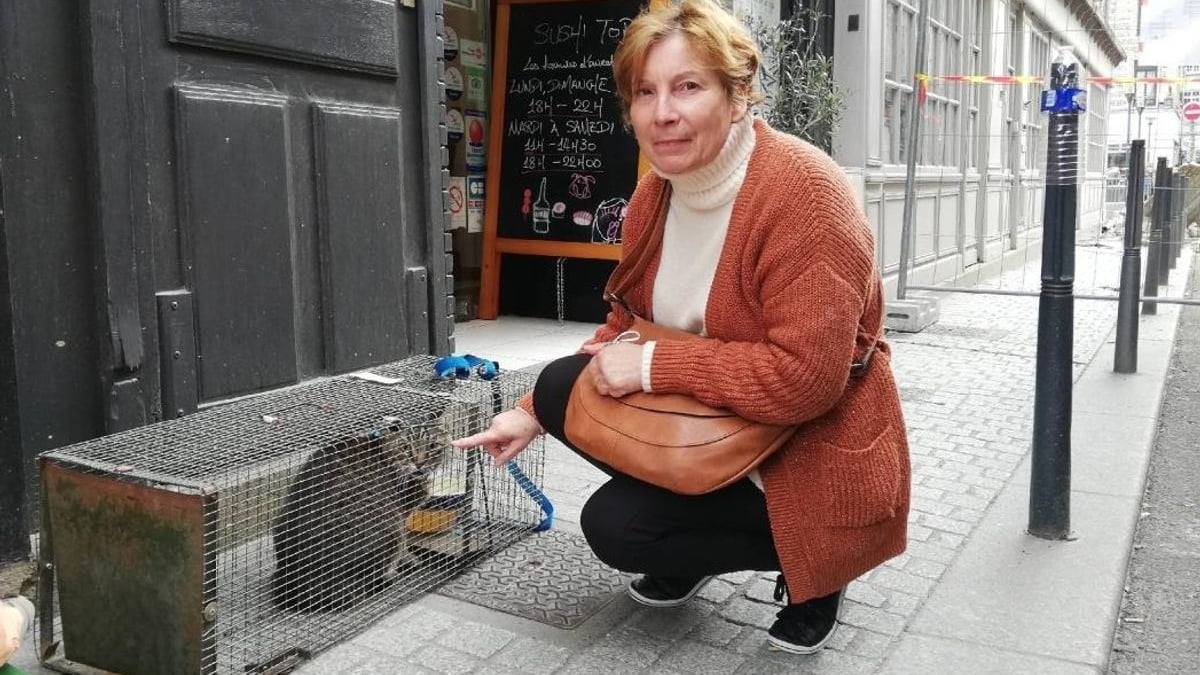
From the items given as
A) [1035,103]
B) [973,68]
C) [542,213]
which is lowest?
[542,213]

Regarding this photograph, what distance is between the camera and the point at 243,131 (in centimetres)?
346

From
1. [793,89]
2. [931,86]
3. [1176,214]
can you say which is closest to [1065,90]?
[793,89]

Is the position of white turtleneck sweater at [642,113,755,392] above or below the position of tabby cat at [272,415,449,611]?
above

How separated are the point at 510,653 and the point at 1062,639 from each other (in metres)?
1.48

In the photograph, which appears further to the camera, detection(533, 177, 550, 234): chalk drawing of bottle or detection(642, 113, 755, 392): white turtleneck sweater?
detection(533, 177, 550, 234): chalk drawing of bottle

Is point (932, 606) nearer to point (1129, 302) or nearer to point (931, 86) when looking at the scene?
point (1129, 302)

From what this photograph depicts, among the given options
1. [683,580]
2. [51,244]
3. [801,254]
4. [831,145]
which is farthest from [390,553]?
[831,145]

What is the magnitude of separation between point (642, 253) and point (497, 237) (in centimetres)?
529

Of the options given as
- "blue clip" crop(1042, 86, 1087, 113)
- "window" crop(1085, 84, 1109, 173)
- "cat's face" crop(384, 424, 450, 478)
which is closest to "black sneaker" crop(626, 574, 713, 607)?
"cat's face" crop(384, 424, 450, 478)

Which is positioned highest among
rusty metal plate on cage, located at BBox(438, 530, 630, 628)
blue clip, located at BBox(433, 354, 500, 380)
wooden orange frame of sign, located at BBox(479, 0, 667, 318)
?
wooden orange frame of sign, located at BBox(479, 0, 667, 318)

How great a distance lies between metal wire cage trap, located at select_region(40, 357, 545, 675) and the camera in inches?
93.8

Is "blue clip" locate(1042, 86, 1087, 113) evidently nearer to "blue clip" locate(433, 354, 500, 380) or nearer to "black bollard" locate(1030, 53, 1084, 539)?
"black bollard" locate(1030, 53, 1084, 539)

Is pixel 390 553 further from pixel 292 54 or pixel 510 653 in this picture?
pixel 292 54

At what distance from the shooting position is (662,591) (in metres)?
3.02
